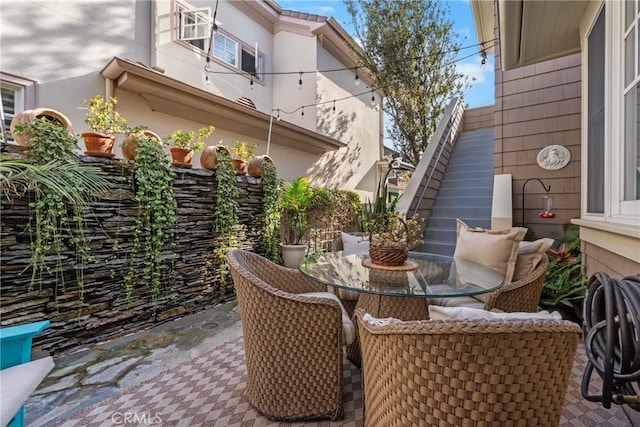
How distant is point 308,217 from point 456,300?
14.0 ft

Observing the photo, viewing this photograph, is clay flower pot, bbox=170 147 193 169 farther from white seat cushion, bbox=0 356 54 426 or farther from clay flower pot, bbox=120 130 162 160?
white seat cushion, bbox=0 356 54 426

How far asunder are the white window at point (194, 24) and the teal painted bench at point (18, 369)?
5.69 meters

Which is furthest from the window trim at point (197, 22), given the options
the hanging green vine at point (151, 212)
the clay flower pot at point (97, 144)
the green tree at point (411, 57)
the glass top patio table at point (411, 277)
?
the glass top patio table at point (411, 277)

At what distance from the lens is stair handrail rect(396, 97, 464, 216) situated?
516 cm

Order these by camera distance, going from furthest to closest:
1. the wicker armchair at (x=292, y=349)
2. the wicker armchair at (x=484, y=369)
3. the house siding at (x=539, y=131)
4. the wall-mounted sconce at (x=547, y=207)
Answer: the house siding at (x=539, y=131) → the wall-mounted sconce at (x=547, y=207) → the wicker armchair at (x=292, y=349) → the wicker armchair at (x=484, y=369)

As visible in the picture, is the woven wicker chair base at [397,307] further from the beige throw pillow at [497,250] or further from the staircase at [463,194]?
the staircase at [463,194]

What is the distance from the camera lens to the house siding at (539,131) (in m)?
4.32

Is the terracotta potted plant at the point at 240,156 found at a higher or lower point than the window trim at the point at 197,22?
lower

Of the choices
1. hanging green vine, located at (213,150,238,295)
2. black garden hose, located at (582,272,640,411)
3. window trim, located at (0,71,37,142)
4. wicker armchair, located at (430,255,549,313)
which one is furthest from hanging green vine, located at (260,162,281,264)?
black garden hose, located at (582,272,640,411)

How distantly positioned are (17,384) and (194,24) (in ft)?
20.3

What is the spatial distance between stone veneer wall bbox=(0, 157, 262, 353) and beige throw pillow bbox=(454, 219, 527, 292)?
305 centimetres

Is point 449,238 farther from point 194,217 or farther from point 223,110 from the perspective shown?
point 223,110

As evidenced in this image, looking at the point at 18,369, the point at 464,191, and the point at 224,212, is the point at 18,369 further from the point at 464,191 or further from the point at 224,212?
the point at 464,191

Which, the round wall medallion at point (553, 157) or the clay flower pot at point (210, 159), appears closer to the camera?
the clay flower pot at point (210, 159)
